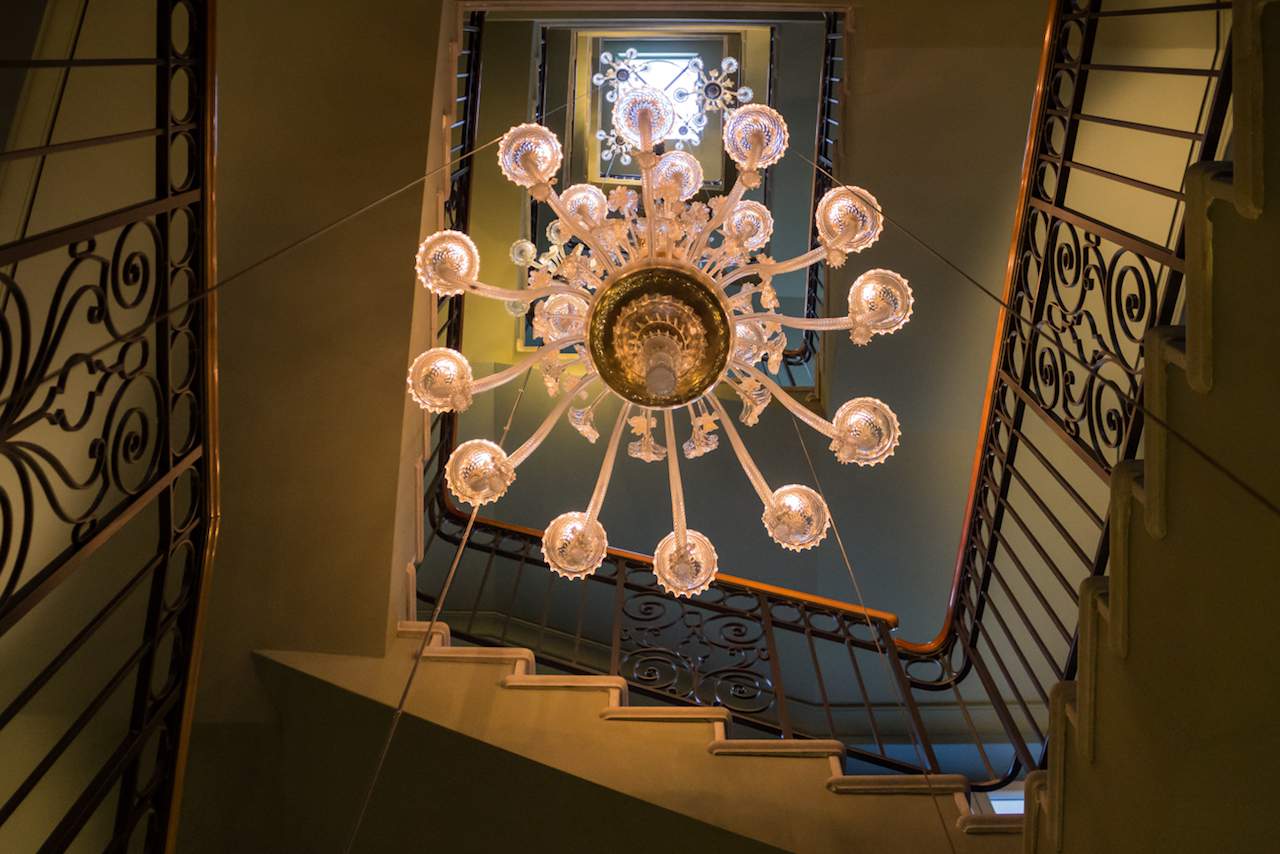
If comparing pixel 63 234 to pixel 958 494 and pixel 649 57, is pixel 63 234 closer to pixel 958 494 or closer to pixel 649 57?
pixel 649 57

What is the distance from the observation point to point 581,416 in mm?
3033

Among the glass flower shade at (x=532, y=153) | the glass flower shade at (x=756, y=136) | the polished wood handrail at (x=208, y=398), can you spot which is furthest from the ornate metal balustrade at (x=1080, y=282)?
the polished wood handrail at (x=208, y=398)

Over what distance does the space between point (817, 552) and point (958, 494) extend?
44.4 inches

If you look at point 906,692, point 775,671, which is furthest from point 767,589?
point 906,692

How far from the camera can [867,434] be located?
2719 millimetres

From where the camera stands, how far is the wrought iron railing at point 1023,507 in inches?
106

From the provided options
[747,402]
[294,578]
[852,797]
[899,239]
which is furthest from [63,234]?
[899,239]

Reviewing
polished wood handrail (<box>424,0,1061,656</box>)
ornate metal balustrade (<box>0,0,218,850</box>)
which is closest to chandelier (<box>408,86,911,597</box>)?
polished wood handrail (<box>424,0,1061,656</box>)

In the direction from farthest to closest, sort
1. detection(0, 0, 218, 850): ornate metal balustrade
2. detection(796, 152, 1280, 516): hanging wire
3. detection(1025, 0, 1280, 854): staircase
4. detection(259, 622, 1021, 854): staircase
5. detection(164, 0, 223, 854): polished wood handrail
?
detection(259, 622, 1021, 854): staircase
detection(164, 0, 223, 854): polished wood handrail
detection(0, 0, 218, 850): ornate metal balustrade
detection(1025, 0, 1280, 854): staircase
detection(796, 152, 1280, 516): hanging wire

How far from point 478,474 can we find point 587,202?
3.57 feet

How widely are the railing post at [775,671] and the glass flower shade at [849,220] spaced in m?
1.90

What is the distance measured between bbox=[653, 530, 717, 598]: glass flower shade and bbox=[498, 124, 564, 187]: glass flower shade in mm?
1247

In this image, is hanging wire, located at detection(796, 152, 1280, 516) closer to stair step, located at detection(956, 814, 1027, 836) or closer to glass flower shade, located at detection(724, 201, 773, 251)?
glass flower shade, located at detection(724, 201, 773, 251)

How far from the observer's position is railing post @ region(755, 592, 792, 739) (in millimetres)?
3514
